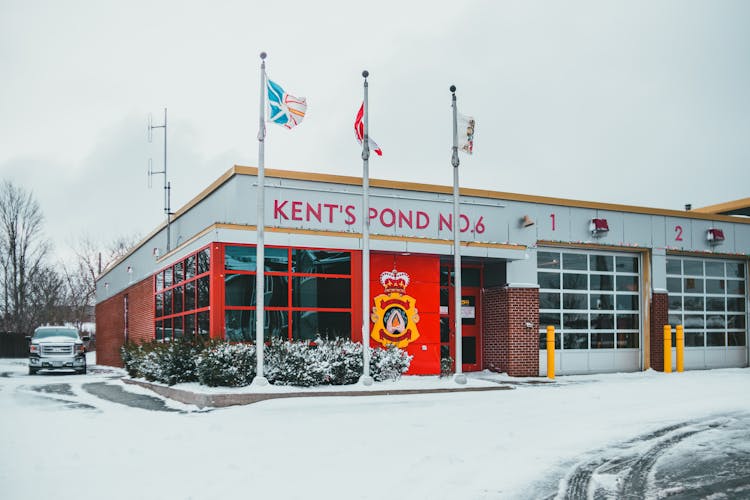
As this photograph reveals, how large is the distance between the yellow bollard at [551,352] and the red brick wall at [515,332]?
608mm

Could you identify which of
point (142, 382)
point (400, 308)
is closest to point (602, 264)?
point (400, 308)

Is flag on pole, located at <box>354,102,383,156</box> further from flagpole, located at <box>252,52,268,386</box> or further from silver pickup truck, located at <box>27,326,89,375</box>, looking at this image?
silver pickup truck, located at <box>27,326,89,375</box>

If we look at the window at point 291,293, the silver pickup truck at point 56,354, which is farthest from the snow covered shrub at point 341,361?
the silver pickup truck at point 56,354

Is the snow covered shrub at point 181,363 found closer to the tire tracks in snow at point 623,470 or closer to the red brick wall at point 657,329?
the tire tracks in snow at point 623,470

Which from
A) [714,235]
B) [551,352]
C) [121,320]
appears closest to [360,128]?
[551,352]

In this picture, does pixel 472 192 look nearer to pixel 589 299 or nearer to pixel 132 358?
pixel 589 299

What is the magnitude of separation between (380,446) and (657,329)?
607 inches

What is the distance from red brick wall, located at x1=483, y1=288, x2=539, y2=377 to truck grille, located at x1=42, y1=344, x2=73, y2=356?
50.1 ft

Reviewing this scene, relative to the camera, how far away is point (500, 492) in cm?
721

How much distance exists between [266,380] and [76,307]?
59.6 metres

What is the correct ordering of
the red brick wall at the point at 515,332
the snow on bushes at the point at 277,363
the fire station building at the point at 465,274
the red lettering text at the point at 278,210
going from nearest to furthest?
the snow on bushes at the point at 277,363, the fire station building at the point at 465,274, the red lettering text at the point at 278,210, the red brick wall at the point at 515,332

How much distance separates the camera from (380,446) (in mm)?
9625

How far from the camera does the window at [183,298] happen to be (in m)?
17.2

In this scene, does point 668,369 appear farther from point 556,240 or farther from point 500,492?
point 500,492
